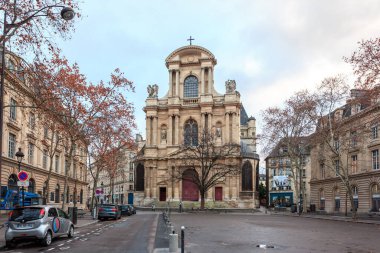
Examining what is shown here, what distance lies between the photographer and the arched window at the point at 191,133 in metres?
70.9

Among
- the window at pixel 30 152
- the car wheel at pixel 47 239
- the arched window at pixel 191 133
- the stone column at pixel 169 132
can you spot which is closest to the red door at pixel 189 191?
the arched window at pixel 191 133

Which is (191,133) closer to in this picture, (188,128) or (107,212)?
(188,128)

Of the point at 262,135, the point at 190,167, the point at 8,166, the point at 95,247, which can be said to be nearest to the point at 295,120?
the point at 262,135

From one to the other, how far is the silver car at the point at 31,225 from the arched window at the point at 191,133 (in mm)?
51764

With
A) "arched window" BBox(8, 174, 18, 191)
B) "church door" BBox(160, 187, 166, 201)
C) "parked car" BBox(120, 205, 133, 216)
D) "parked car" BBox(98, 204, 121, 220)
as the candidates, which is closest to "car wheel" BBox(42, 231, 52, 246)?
"parked car" BBox(98, 204, 121, 220)

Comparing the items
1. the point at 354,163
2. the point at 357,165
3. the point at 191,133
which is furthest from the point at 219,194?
the point at 357,165

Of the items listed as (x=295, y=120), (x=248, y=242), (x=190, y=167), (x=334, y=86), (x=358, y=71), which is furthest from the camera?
(x=190, y=167)

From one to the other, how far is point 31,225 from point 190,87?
6221 centimetres

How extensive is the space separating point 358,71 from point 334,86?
14.2 m

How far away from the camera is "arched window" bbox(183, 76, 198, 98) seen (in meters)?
76.6

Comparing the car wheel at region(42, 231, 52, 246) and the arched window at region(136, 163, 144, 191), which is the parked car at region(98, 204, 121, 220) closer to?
the car wheel at region(42, 231, 52, 246)

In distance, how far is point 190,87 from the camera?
77.1 m

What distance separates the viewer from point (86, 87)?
31609 mm

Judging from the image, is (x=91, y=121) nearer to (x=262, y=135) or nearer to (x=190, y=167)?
(x=262, y=135)
